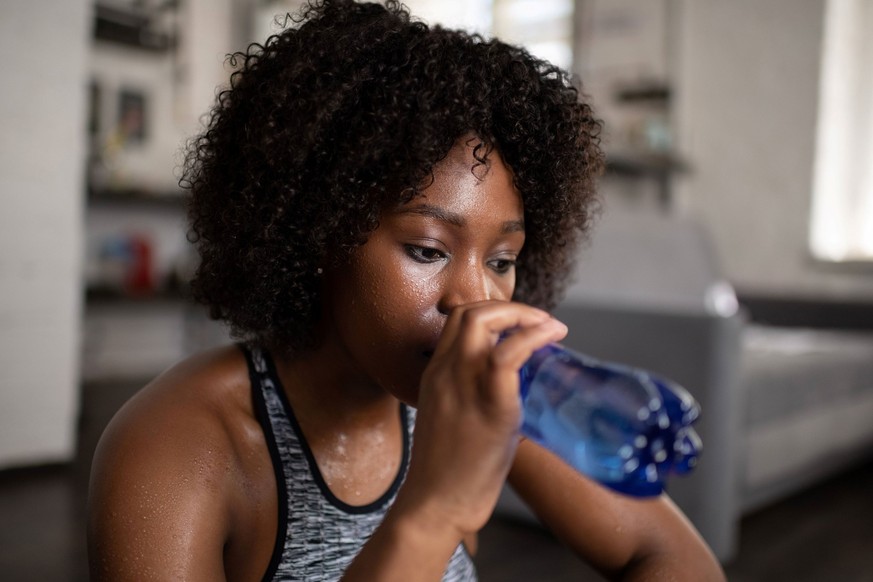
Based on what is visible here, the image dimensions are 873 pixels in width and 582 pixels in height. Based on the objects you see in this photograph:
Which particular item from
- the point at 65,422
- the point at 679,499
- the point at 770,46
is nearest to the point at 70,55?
the point at 65,422

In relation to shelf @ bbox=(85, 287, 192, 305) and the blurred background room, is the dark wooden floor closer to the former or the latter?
the blurred background room

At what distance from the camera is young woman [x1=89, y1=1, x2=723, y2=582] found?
625 mm

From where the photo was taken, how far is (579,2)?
15.6 feet

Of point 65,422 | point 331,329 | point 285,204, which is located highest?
point 285,204

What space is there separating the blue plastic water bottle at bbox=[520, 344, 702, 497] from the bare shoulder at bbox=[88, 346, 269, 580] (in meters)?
0.32

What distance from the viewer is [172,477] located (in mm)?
A: 603

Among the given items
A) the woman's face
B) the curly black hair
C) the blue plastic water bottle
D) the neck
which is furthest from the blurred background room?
the blue plastic water bottle

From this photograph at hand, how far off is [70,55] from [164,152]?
1466mm

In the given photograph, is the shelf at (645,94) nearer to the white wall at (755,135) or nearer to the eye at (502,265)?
the white wall at (755,135)

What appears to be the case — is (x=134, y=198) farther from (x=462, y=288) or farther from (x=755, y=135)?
(x=755, y=135)

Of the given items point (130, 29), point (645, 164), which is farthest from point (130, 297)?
point (645, 164)

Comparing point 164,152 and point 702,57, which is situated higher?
point 702,57

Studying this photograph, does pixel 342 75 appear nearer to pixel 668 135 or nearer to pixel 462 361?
pixel 462 361

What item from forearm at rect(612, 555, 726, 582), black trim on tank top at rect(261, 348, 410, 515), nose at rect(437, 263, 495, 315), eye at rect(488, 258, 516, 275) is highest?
eye at rect(488, 258, 516, 275)
